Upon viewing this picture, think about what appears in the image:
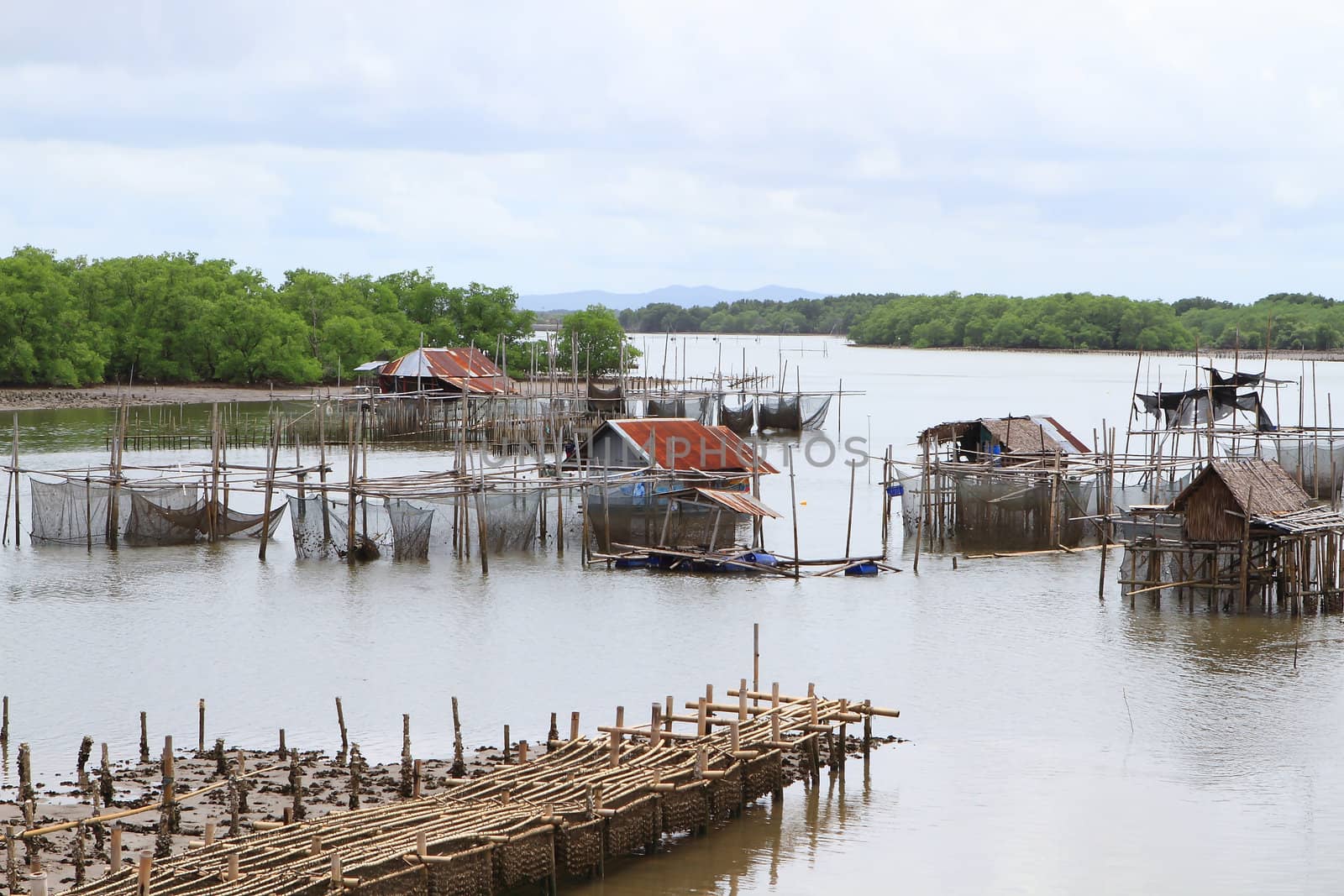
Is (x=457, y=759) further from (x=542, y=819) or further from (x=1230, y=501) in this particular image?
(x=1230, y=501)

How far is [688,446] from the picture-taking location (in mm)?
30078

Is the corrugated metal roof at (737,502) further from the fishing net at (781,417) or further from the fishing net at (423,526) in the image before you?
the fishing net at (781,417)

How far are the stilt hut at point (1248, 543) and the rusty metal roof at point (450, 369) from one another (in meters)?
31.2

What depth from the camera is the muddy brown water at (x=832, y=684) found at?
12812 millimetres

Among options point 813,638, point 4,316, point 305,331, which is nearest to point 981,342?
point 305,331

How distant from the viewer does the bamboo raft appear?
33.2ft

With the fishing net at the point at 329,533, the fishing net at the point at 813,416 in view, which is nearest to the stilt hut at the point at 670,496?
the fishing net at the point at 329,533

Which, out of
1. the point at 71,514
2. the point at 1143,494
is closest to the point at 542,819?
the point at 71,514

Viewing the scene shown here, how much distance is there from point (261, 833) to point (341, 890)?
148 centimetres

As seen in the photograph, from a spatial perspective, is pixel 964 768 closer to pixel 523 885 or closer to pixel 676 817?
pixel 676 817

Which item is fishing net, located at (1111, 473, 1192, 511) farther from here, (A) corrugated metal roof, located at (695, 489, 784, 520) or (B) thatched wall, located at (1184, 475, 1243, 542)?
(A) corrugated metal roof, located at (695, 489, 784, 520)

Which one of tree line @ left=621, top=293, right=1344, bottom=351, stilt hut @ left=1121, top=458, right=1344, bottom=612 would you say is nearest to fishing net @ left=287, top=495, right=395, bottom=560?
stilt hut @ left=1121, top=458, right=1344, bottom=612

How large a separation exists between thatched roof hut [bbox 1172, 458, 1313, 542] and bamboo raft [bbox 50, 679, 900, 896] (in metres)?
8.56

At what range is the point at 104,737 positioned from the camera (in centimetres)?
1545
